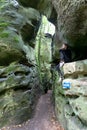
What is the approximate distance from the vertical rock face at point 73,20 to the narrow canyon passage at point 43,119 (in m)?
2.96

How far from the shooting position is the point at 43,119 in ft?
25.9

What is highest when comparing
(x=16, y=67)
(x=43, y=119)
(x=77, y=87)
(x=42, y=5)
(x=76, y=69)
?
(x=42, y=5)

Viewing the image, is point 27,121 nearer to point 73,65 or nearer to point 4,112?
point 4,112

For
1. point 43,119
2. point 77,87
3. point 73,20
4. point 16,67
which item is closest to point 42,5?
point 16,67

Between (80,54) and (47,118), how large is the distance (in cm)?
270

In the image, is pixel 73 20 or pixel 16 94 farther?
pixel 16 94

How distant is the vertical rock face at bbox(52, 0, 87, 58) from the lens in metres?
5.06

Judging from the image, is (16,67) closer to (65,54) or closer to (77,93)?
(65,54)

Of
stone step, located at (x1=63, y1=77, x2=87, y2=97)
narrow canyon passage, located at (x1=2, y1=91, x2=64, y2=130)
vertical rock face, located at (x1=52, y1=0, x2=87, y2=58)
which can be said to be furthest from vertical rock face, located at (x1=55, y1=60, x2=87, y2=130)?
narrow canyon passage, located at (x1=2, y1=91, x2=64, y2=130)

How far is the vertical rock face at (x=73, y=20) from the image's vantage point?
506cm

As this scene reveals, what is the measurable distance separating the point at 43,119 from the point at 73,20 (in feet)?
13.4

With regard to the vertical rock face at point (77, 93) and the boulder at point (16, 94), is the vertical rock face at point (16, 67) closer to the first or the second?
the boulder at point (16, 94)

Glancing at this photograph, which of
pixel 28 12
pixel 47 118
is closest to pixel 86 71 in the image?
pixel 47 118

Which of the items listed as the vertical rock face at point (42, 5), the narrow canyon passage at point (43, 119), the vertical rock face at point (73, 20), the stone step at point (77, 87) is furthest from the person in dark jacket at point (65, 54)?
the narrow canyon passage at point (43, 119)
